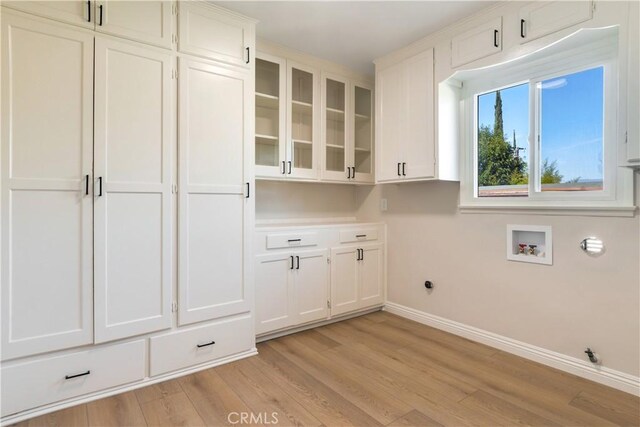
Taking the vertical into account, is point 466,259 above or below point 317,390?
above

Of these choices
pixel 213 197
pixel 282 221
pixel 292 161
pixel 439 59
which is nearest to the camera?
pixel 213 197

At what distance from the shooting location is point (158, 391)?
2.05m

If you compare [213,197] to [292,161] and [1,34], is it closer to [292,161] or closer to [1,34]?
[292,161]

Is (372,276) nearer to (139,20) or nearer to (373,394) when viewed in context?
(373,394)

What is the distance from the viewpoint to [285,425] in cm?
174

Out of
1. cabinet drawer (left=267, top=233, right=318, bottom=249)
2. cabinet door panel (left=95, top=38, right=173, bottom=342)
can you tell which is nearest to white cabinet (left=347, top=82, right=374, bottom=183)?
cabinet drawer (left=267, top=233, right=318, bottom=249)

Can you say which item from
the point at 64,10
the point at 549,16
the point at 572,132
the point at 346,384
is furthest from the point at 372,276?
the point at 64,10

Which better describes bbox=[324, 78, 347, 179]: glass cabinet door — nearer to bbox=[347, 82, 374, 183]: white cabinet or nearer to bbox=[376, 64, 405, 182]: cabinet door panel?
bbox=[347, 82, 374, 183]: white cabinet

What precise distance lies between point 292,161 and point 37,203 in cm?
186

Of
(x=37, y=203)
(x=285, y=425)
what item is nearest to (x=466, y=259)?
(x=285, y=425)

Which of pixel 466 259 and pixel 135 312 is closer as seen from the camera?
pixel 135 312

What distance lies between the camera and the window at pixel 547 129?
216cm

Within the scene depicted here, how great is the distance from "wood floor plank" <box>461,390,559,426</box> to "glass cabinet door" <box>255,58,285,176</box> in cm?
218

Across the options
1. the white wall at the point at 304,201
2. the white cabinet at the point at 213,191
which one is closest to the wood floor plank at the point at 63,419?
the white cabinet at the point at 213,191
